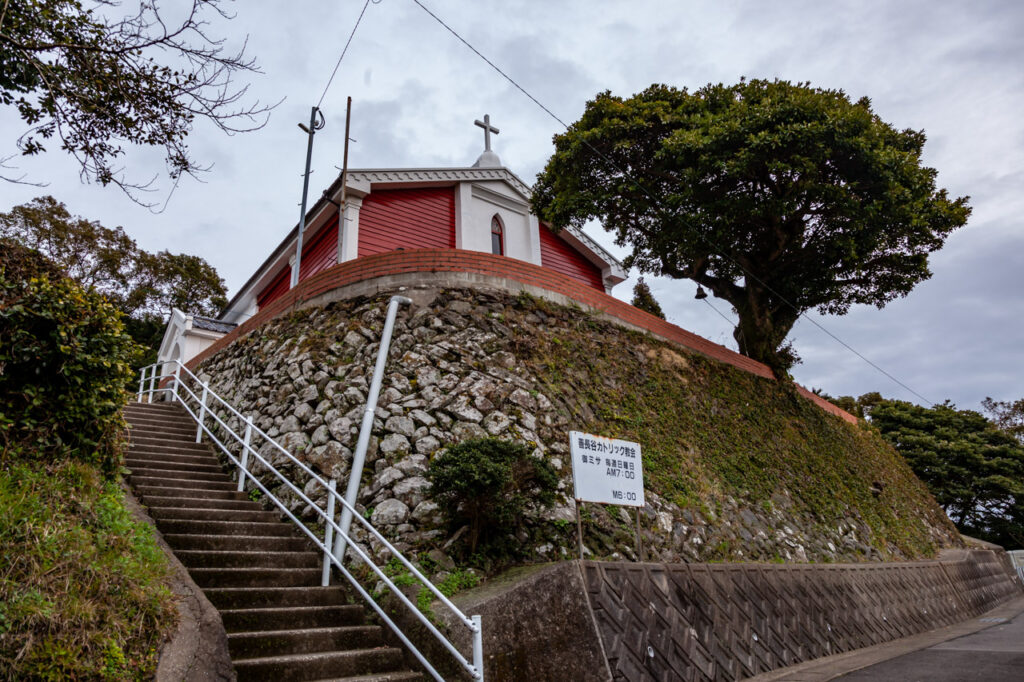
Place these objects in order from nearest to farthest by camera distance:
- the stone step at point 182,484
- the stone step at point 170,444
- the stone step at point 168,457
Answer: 1. the stone step at point 182,484
2. the stone step at point 168,457
3. the stone step at point 170,444

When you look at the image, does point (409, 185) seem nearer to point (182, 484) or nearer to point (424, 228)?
point (424, 228)

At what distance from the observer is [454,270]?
1043 cm

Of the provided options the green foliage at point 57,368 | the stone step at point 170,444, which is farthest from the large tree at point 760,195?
the green foliage at point 57,368

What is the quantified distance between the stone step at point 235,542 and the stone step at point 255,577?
1.98ft

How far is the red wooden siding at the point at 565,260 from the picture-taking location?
1812cm

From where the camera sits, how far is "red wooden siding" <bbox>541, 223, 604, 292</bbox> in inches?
714

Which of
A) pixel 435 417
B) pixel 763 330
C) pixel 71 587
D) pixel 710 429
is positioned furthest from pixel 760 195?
pixel 71 587

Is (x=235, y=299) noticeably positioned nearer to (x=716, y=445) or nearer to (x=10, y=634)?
(x=716, y=445)

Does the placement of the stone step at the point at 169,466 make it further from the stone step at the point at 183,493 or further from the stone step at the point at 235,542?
the stone step at the point at 235,542

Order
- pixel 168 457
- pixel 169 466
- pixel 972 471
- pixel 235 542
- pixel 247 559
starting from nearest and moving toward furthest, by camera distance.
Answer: pixel 247 559 → pixel 235 542 → pixel 169 466 → pixel 168 457 → pixel 972 471

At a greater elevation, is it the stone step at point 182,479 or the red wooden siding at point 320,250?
the red wooden siding at point 320,250

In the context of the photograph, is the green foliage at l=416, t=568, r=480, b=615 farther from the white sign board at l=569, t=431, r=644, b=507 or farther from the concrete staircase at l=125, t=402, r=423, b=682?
the white sign board at l=569, t=431, r=644, b=507

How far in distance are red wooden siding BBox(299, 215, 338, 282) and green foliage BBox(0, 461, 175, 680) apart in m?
10.2

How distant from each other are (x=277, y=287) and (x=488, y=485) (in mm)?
15278
